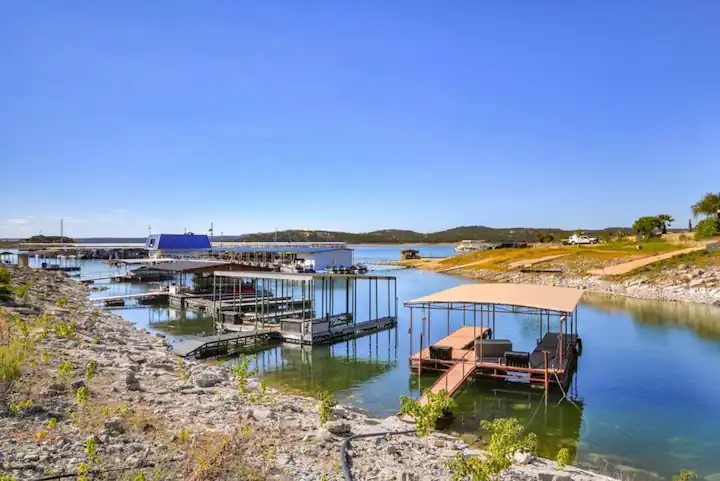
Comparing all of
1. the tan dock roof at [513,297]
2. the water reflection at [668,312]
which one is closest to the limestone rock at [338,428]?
the tan dock roof at [513,297]

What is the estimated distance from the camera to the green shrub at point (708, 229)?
72688 mm

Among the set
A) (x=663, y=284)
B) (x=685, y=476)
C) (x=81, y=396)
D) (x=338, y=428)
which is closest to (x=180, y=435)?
(x=81, y=396)

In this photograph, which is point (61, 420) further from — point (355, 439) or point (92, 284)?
point (92, 284)

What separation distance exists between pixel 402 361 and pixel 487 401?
7.13 m

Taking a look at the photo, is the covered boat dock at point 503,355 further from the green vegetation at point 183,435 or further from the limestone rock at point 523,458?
the green vegetation at point 183,435

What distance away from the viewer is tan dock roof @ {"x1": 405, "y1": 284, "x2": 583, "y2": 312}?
63.2 ft

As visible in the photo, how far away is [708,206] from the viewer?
88875 millimetres

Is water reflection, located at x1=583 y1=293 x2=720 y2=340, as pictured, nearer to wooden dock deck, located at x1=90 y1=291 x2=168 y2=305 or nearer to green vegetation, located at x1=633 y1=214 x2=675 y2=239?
wooden dock deck, located at x1=90 y1=291 x2=168 y2=305

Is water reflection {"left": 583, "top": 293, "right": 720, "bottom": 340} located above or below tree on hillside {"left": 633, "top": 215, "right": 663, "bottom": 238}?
below

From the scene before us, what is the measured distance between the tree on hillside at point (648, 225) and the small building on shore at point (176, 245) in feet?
278

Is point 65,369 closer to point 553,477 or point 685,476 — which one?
point 553,477

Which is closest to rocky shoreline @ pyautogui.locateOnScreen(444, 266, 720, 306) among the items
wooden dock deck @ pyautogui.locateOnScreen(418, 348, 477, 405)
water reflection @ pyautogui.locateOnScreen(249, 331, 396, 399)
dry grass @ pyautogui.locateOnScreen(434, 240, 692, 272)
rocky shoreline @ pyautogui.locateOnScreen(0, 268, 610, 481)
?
dry grass @ pyautogui.locateOnScreen(434, 240, 692, 272)

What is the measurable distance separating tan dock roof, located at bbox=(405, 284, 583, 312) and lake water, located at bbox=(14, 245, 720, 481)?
3.33 m

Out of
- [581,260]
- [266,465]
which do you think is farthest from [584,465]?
[581,260]
